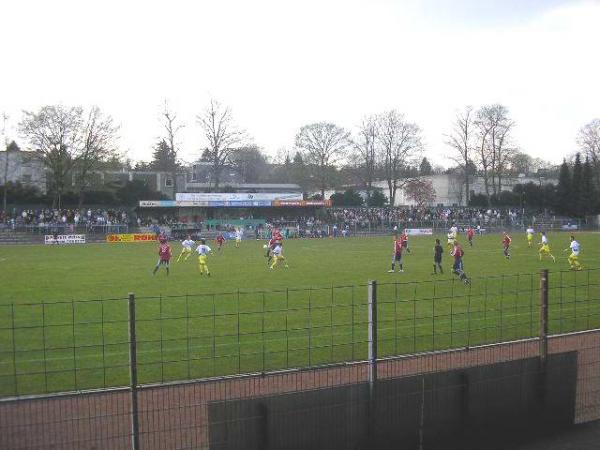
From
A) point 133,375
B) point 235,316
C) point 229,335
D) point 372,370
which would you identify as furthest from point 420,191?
point 133,375

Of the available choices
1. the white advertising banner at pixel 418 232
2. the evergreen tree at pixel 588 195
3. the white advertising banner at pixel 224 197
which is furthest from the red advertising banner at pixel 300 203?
the evergreen tree at pixel 588 195

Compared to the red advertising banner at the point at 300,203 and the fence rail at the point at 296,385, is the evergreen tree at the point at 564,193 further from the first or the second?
the fence rail at the point at 296,385

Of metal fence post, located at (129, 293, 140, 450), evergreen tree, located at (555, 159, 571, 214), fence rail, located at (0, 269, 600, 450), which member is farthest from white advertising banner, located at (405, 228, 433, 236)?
metal fence post, located at (129, 293, 140, 450)

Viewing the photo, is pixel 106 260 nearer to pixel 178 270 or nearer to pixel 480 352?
pixel 178 270

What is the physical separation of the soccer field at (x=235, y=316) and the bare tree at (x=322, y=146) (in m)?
53.9

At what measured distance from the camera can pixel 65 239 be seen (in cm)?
4994

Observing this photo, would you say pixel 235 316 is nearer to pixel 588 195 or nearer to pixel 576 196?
pixel 576 196

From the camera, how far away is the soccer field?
1020cm

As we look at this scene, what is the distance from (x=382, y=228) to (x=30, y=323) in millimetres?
53594

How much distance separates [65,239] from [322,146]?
41.3 m

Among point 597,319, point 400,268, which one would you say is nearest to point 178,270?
point 400,268

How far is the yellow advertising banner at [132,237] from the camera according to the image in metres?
52.3

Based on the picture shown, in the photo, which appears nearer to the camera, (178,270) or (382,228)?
(178,270)

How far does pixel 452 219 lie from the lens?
6981cm
